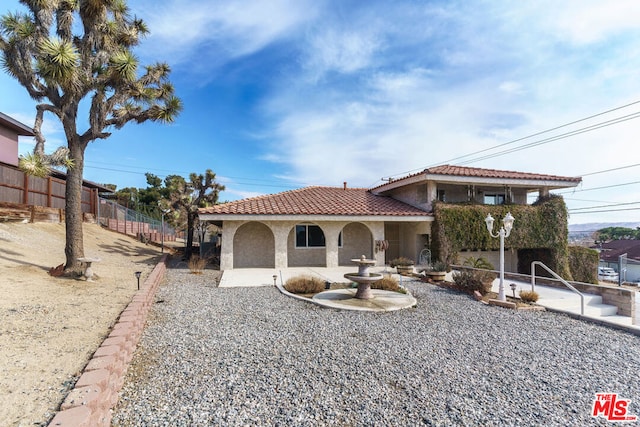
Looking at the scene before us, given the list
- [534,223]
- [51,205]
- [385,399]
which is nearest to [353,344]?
[385,399]

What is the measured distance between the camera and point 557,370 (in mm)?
5176

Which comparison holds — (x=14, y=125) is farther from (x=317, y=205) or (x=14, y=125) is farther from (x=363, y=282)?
(x=363, y=282)

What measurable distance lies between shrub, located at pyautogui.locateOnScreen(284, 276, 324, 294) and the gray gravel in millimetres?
2464

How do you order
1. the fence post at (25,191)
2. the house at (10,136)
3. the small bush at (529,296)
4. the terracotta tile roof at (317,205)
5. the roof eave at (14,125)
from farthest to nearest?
the house at (10,136) < the roof eave at (14,125) < the fence post at (25,191) < the terracotta tile roof at (317,205) < the small bush at (529,296)

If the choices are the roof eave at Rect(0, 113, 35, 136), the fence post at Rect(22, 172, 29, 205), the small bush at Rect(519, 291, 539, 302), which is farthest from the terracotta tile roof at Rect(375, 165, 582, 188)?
the roof eave at Rect(0, 113, 35, 136)

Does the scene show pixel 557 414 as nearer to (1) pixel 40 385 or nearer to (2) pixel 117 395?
(2) pixel 117 395

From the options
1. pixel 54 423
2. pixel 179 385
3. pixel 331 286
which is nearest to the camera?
pixel 54 423

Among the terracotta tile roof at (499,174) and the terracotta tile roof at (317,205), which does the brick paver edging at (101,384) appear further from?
the terracotta tile roof at (499,174)

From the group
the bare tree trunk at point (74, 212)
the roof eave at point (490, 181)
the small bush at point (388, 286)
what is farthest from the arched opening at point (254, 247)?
the roof eave at point (490, 181)

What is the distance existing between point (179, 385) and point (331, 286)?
793cm

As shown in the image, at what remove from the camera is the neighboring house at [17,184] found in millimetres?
16531

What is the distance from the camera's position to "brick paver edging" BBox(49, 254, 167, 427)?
10.2 feet

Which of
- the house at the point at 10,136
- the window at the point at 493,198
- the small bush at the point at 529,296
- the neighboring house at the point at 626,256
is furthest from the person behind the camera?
the neighboring house at the point at 626,256

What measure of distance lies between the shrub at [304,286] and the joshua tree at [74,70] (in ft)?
23.1
